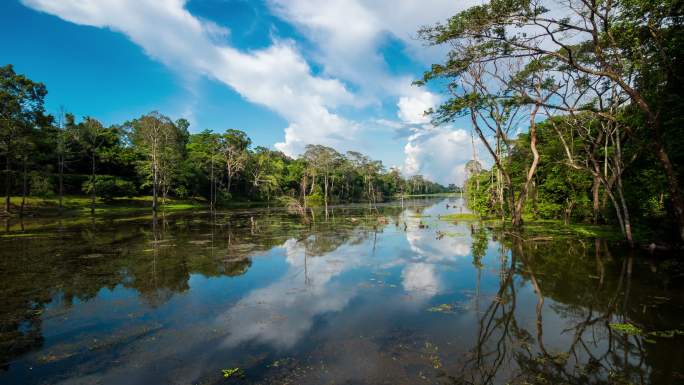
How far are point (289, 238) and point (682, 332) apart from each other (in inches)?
747

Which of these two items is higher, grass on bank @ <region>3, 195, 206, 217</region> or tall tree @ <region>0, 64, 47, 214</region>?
tall tree @ <region>0, 64, 47, 214</region>

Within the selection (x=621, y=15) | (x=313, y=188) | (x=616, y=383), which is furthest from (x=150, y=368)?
(x=313, y=188)

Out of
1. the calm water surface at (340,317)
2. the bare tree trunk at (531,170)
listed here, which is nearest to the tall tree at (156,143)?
the calm water surface at (340,317)

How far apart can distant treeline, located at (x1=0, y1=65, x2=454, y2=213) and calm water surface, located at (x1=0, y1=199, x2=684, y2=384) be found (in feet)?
85.3

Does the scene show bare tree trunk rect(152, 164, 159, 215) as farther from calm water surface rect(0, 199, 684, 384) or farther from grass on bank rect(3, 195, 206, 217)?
calm water surface rect(0, 199, 684, 384)

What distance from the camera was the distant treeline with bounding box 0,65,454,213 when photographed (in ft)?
112

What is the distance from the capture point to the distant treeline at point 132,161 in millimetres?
34125

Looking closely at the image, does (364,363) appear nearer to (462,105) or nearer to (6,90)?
(462,105)

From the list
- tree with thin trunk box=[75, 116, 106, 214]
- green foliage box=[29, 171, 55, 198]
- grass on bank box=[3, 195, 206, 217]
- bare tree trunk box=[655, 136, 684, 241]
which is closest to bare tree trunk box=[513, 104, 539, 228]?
bare tree trunk box=[655, 136, 684, 241]

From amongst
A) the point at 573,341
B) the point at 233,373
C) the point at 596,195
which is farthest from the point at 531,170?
the point at 233,373

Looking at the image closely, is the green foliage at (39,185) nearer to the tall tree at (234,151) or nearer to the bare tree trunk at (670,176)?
the tall tree at (234,151)

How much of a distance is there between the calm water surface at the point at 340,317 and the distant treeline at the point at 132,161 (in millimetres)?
26000

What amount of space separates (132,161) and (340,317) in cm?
5664

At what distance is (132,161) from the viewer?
53500mm
